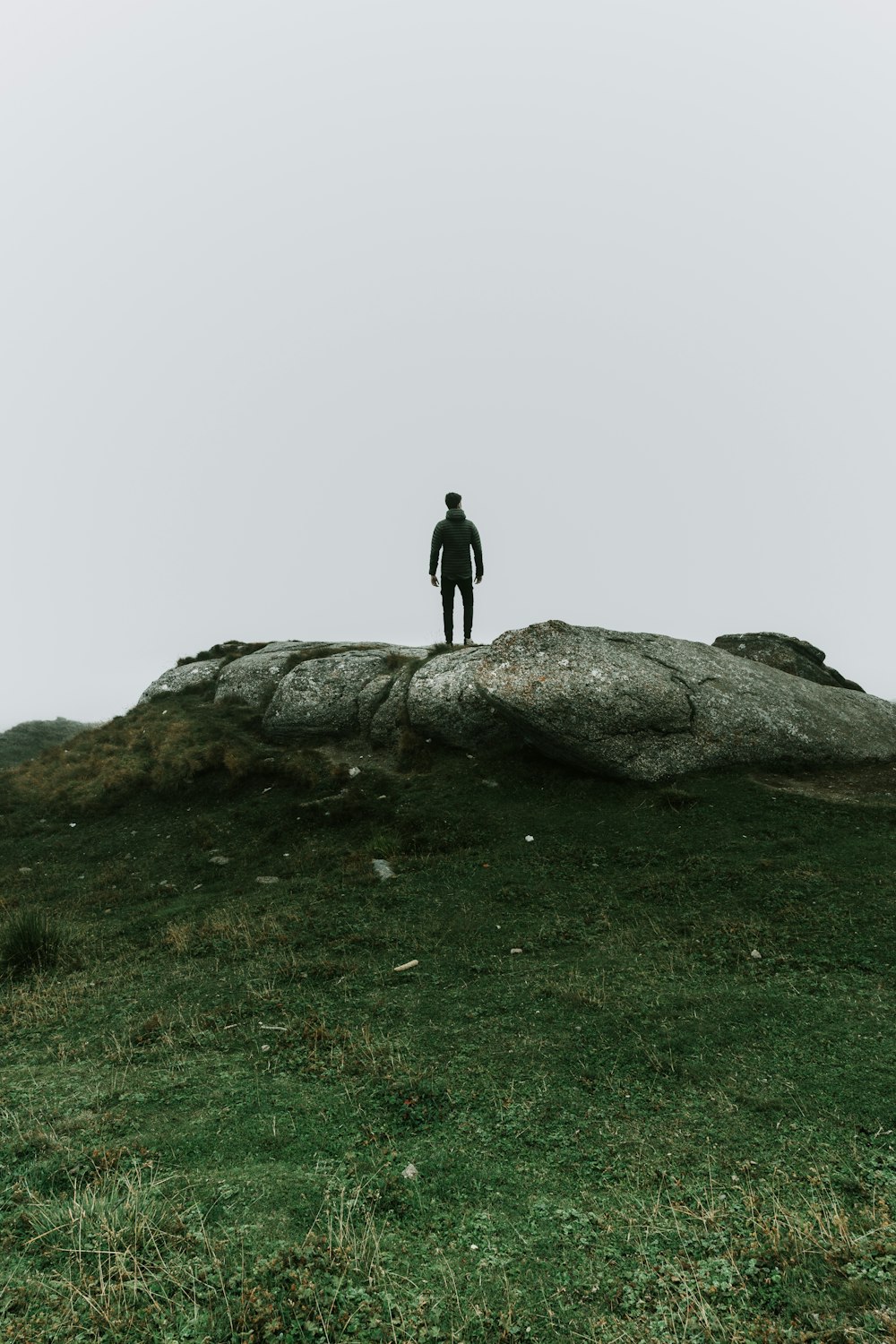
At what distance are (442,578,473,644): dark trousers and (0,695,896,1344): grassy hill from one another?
8.22 metres

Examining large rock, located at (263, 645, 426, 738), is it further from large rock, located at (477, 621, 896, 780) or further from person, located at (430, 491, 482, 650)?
large rock, located at (477, 621, 896, 780)

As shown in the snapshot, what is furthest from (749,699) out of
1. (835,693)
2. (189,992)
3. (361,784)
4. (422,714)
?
(189,992)

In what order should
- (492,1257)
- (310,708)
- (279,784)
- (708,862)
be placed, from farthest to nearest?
(310,708), (279,784), (708,862), (492,1257)

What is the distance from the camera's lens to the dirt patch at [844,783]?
41.9 ft

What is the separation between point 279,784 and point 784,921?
1084 centimetres

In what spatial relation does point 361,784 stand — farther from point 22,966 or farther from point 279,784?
point 22,966

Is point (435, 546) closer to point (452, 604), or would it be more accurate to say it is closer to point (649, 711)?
point (452, 604)

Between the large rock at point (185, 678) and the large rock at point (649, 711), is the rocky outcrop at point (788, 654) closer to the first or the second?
the large rock at point (649, 711)

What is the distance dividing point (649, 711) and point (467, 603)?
7.63 meters

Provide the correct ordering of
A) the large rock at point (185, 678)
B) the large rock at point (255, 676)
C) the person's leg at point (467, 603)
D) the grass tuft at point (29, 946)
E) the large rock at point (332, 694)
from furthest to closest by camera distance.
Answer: the large rock at point (185, 678)
the large rock at point (255, 676)
the person's leg at point (467, 603)
the large rock at point (332, 694)
the grass tuft at point (29, 946)

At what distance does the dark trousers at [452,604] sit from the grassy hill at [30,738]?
16.8 meters

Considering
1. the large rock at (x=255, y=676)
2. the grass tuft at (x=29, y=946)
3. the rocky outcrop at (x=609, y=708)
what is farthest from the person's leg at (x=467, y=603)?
the grass tuft at (x=29, y=946)

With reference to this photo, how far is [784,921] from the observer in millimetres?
8680

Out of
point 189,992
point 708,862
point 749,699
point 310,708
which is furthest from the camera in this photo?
point 310,708
